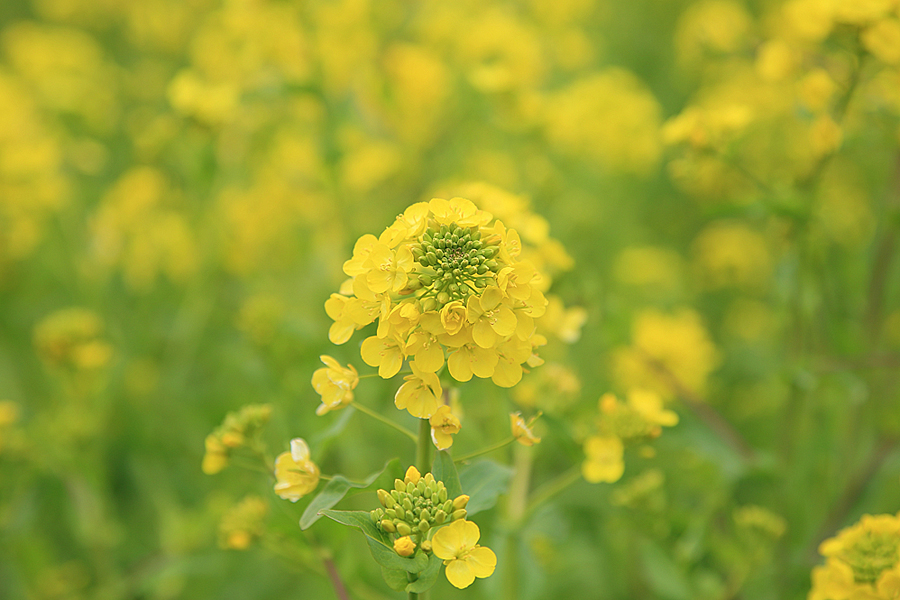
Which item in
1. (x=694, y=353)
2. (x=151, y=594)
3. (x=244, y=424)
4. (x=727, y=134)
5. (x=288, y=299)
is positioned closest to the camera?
(x=244, y=424)

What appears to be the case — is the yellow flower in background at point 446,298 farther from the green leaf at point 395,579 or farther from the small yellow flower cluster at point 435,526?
the green leaf at point 395,579

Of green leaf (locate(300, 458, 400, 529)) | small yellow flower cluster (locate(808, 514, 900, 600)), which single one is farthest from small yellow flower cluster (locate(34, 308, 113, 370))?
small yellow flower cluster (locate(808, 514, 900, 600))

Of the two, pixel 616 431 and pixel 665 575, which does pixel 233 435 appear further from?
pixel 665 575

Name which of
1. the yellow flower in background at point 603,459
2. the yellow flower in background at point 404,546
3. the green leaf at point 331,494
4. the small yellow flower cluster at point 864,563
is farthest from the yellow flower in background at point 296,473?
the small yellow flower cluster at point 864,563

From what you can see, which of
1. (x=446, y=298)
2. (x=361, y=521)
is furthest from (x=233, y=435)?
(x=446, y=298)

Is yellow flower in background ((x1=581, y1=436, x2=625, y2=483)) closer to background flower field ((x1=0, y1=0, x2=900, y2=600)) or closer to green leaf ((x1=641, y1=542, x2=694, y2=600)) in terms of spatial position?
background flower field ((x1=0, y1=0, x2=900, y2=600))

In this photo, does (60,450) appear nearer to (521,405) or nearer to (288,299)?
(288,299)

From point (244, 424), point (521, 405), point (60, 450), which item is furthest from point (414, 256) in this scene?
point (60, 450)

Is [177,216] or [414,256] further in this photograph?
[177,216]
